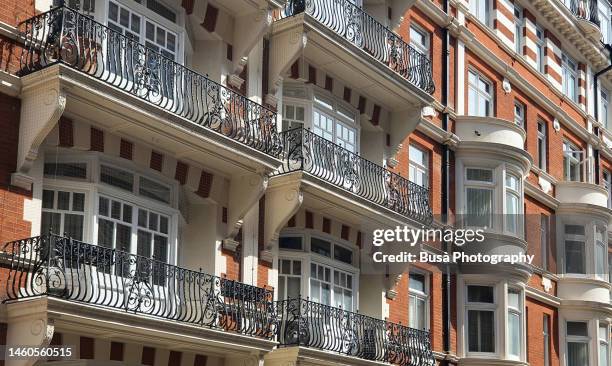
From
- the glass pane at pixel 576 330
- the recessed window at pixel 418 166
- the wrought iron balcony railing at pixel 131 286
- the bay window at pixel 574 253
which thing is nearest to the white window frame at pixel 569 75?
the bay window at pixel 574 253

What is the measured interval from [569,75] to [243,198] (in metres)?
19.8

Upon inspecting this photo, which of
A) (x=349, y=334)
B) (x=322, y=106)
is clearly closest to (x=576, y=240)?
(x=322, y=106)

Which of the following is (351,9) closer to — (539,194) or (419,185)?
(419,185)

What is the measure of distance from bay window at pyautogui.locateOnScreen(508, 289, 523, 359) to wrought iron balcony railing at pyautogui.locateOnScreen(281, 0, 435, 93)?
6165mm

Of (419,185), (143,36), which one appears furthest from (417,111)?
(143,36)

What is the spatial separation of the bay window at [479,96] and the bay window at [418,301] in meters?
5.45

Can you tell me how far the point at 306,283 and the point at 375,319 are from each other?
1.85 metres

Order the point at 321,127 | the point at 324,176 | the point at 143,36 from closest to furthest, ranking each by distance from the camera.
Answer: the point at 143,36, the point at 324,176, the point at 321,127

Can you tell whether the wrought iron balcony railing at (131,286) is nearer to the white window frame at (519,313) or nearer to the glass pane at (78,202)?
the glass pane at (78,202)

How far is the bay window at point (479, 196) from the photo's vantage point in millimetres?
27797

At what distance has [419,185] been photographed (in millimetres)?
26062

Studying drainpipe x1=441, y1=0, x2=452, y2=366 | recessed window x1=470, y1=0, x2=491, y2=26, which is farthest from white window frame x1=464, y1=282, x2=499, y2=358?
recessed window x1=470, y1=0, x2=491, y2=26

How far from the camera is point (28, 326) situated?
1534 cm

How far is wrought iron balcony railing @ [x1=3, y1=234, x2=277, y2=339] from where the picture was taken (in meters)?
15.7
